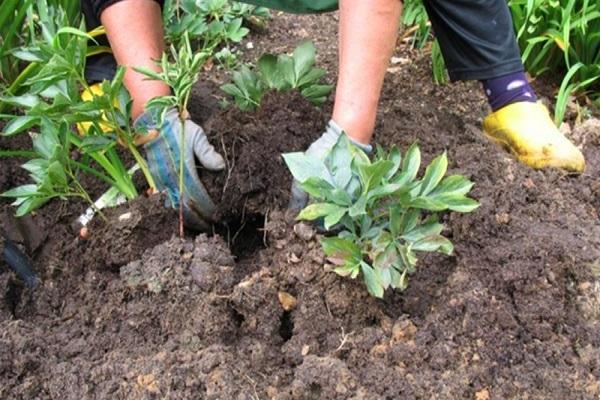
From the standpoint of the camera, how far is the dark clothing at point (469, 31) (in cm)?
178

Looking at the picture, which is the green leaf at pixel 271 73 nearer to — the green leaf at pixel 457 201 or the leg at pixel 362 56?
the leg at pixel 362 56

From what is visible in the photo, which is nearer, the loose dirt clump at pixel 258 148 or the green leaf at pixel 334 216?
the green leaf at pixel 334 216

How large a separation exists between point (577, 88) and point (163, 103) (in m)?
1.33

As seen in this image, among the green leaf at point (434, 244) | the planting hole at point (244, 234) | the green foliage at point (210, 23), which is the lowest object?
the planting hole at point (244, 234)

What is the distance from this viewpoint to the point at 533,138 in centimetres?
184

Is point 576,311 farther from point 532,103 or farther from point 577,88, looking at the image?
point 577,88

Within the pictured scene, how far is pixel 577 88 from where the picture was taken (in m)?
2.13

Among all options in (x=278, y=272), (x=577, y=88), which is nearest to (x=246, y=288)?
(x=278, y=272)

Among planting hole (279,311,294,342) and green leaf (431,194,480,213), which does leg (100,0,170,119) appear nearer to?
planting hole (279,311,294,342)

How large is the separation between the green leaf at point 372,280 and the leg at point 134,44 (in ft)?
2.16

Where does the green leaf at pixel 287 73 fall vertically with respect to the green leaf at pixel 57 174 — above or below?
below

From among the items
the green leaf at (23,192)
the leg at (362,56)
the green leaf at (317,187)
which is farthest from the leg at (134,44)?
the green leaf at (317,187)

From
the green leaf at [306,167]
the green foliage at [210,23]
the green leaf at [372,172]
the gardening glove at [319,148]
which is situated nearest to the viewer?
the green leaf at [372,172]

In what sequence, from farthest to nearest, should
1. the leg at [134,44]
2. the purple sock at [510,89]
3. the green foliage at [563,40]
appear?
the green foliage at [563,40] → the purple sock at [510,89] → the leg at [134,44]
